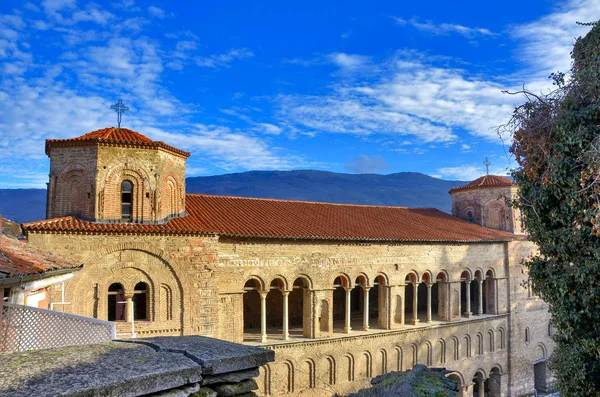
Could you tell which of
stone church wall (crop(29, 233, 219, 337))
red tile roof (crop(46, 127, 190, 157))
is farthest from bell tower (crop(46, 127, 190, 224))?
stone church wall (crop(29, 233, 219, 337))

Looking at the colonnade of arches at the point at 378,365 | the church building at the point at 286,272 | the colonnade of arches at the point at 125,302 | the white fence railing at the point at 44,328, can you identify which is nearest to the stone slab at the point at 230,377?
the white fence railing at the point at 44,328

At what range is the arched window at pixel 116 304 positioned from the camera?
1506cm

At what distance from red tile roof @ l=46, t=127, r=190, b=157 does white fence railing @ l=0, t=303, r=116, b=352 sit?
32.3 ft

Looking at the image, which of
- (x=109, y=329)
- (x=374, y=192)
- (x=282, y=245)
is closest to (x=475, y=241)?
(x=282, y=245)

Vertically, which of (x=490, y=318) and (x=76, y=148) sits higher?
(x=76, y=148)

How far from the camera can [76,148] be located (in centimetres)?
1520

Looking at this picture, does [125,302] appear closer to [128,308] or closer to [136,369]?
[128,308]

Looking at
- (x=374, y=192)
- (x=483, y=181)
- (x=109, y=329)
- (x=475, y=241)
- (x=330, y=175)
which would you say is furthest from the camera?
(x=330, y=175)

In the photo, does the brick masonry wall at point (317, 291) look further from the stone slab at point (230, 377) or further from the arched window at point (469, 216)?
the stone slab at point (230, 377)

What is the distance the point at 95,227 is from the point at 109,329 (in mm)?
8776

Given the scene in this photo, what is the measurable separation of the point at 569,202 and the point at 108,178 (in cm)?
1364

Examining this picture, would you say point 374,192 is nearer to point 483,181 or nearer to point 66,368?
point 483,181

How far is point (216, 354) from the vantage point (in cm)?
396

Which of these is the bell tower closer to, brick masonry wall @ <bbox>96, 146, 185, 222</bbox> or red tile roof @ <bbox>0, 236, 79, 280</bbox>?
brick masonry wall @ <bbox>96, 146, 185, 222</bbox>
